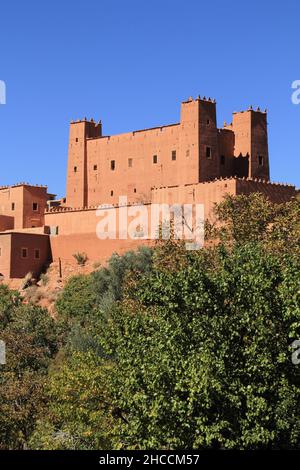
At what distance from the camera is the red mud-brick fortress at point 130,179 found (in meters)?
41.7

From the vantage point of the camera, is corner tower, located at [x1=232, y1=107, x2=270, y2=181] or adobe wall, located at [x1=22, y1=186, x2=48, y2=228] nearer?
corner tower, located at [x1=232, y1=107, x2=270, y2=181]

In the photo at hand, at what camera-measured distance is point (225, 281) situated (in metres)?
16.2

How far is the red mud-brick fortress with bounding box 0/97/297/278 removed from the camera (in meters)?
41.7

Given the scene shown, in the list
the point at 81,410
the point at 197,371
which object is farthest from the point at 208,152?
the point at 197,371

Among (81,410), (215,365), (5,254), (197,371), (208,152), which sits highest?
(208,152)

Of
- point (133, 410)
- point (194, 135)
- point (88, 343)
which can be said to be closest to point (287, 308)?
point (133, 410)

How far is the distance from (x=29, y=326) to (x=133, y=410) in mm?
18389

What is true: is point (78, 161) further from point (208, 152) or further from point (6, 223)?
point (208, 152)

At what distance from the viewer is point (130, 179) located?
45.5 meters

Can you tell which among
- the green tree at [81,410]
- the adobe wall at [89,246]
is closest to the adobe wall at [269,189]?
the adobe wall at [89,246]

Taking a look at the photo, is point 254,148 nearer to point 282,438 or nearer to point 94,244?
point 94,244

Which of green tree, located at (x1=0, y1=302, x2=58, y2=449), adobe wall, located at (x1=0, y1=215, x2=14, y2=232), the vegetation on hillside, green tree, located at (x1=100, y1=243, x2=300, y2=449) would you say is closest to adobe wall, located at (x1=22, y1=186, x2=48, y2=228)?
adobe wall, located at (x1=0, y1=215, x2=14, y2=232)

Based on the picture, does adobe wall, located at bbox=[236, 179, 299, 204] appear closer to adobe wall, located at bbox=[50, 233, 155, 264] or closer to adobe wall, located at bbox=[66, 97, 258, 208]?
adobe wall, located at bbox=[66, 97, 258, 208]

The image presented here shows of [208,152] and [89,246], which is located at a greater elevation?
[208,152]
